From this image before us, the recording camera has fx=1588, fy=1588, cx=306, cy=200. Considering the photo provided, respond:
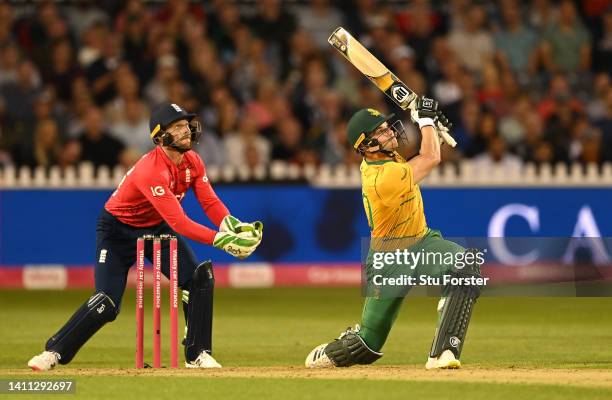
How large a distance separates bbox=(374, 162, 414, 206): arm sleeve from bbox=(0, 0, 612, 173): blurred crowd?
30.5 ft

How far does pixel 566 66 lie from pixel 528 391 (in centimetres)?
1367

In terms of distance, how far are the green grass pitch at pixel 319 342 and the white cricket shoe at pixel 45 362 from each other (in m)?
0.08

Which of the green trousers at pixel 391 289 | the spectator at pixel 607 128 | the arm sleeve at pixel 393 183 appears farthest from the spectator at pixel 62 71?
the arm sleeve at pixel 393 183

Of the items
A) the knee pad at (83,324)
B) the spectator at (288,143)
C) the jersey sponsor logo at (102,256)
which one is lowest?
the knee pad at (83,324)

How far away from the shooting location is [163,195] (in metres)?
11.1

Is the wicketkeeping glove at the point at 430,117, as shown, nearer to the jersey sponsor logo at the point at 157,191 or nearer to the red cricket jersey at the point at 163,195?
the red cricket jersey at the point at 163,195

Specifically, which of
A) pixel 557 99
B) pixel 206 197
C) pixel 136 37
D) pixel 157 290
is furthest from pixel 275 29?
pixel 157 290

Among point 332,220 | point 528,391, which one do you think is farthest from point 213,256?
point 528,391

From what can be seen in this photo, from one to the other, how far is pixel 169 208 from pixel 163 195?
0.11 m

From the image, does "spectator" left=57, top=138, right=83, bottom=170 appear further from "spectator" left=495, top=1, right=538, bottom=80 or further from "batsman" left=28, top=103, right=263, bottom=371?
"batsman" left=28, top=103, right=263, bottom=371

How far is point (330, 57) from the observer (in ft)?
74.2

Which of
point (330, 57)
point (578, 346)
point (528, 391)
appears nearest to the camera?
point (528, 391)

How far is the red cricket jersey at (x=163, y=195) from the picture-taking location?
1103 cm

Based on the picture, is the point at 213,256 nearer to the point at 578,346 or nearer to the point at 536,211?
the point at 536,211
